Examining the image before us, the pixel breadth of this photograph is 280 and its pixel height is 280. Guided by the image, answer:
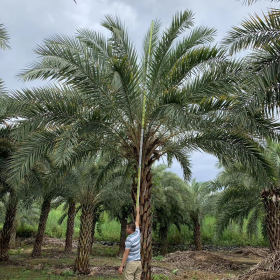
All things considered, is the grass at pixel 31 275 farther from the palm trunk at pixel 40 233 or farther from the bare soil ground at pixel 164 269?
the palm trunk at pixel 40 233

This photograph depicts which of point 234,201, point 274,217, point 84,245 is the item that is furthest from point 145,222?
point 234,201

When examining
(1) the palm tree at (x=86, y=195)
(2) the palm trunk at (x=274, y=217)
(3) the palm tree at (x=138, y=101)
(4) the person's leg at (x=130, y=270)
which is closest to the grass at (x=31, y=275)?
(1) the palm tree at (x=86, y=195)

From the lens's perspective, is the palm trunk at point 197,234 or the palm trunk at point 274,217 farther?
the palm trunk at point 197,234

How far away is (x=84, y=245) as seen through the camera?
1428 cm

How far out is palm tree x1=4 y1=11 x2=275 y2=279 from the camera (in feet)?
26.3

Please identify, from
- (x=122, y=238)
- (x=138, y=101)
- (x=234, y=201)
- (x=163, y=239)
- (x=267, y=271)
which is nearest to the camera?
(x=267, y=271)

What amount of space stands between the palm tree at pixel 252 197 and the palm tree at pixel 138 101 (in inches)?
142

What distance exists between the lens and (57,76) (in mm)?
8477

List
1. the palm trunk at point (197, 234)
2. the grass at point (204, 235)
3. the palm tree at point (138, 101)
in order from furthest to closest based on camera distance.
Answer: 1. the grass at point (204, 235)
2. the palm trunk at point (197, 234)
3. the palm tree at point (138, 101)

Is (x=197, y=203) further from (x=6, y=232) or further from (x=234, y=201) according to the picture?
(x=6, y=232)

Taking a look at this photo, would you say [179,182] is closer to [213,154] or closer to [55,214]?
[213,154]

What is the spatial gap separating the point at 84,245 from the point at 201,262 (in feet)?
23.7

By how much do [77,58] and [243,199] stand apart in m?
13.8

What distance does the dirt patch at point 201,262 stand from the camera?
1693 centimetres
